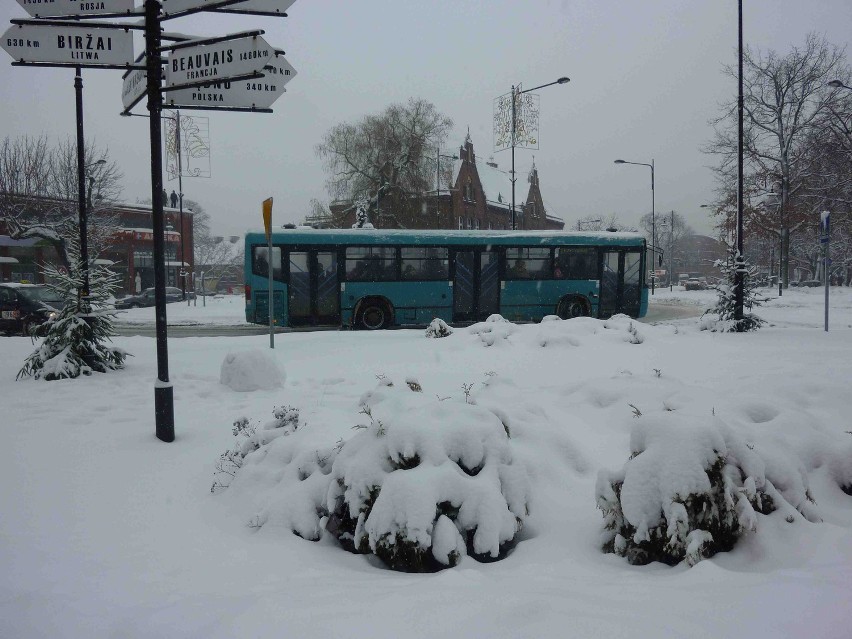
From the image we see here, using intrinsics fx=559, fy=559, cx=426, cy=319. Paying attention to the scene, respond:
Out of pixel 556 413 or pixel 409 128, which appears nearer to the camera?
pixel 556 413

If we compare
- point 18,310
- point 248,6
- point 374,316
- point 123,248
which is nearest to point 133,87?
point 248,6

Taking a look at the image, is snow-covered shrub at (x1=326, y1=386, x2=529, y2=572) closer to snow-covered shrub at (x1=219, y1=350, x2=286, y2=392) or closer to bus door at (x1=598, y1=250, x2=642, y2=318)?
snow-covered shrub at (x1=219, y1=350, x2=286, y2=392)

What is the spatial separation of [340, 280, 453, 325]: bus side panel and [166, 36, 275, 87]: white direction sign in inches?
447

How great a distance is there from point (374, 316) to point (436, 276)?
89.0 inches

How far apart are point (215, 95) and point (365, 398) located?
10.7ft

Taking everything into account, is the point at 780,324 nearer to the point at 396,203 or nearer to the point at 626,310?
the point at 626,310

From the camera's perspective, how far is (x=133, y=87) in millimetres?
5598

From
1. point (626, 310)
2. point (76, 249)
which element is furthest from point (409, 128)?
point (76, 249)

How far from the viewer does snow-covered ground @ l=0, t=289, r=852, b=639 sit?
2.49 m

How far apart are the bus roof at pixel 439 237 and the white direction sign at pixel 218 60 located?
10.6 m

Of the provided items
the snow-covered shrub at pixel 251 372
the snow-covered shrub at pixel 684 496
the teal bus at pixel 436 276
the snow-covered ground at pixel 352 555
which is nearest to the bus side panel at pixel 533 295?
the teal bus at pixel 436 276

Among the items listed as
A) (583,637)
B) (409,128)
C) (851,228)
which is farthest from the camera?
(409,128)

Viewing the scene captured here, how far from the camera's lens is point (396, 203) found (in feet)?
130

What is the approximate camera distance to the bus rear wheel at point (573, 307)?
18.0m
